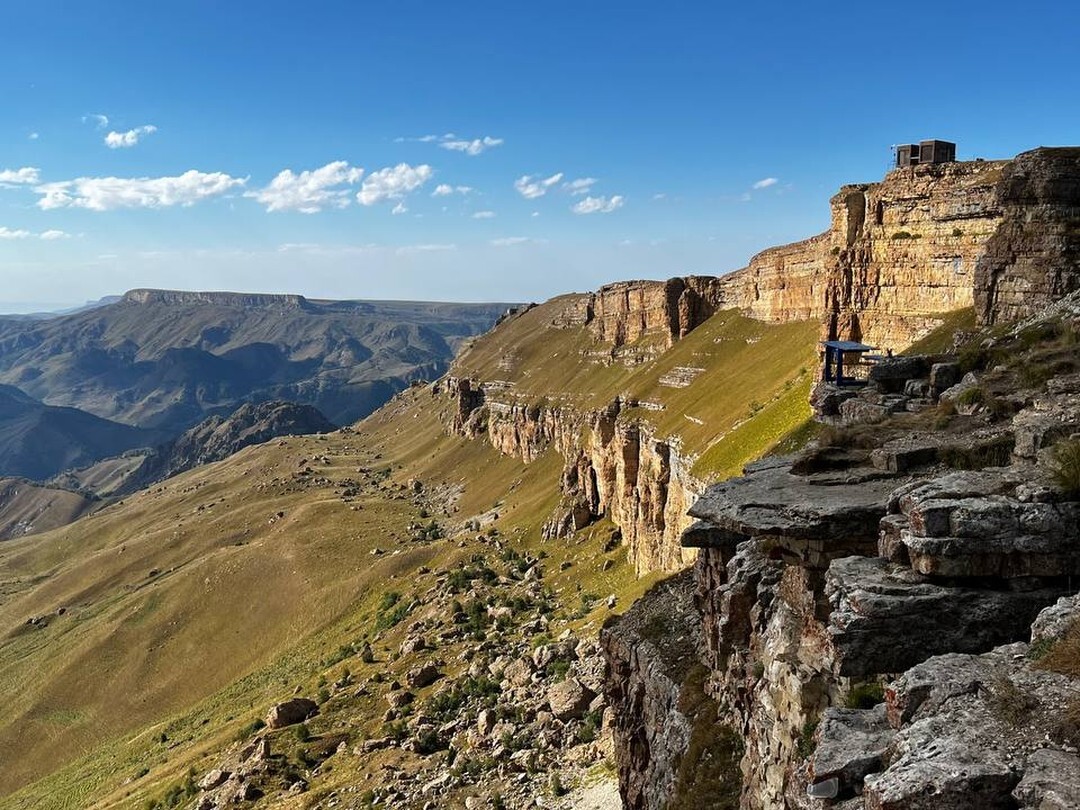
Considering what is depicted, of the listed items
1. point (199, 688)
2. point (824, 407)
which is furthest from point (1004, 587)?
point (199, 688)

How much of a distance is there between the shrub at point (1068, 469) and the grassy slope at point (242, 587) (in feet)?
120

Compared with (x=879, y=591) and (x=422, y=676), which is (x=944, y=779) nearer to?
(x=879, y=591)

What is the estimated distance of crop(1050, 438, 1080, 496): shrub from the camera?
12039 millimetres

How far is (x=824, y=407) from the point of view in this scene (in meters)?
26.8

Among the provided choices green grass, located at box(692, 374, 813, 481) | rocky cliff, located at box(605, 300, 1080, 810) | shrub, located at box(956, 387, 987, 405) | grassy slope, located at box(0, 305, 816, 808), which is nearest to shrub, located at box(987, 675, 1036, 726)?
rocky cliff, located at box(605, 300, 1080, 810)

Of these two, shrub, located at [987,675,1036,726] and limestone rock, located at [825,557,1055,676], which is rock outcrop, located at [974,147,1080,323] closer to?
limestone rock, located at [825,557,1055,676]

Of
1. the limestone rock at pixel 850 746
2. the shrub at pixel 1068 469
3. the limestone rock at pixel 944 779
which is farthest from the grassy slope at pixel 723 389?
the limestone rock at pixel 944 779

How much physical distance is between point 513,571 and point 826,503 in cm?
6716

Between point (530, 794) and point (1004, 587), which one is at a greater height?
point (1004, 587)

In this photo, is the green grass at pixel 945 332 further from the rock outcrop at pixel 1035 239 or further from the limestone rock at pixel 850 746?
the limestone rock at pixel 850 746

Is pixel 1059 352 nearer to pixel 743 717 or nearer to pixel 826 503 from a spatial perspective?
pixel 826 503

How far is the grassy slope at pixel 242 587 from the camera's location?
67.8m

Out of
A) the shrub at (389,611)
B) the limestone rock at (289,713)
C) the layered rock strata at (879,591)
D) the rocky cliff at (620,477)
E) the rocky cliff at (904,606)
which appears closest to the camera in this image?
the rocky cliff at (904,606)

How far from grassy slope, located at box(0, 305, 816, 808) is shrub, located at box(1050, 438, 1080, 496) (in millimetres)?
36674
